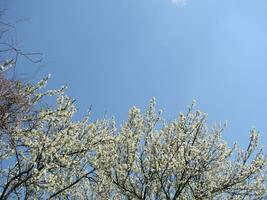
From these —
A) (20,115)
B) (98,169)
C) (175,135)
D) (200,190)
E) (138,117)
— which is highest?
(138,117)

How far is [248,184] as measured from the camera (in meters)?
15.5

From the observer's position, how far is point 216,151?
15.9 metres

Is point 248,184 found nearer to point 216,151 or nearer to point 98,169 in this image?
point 216,151

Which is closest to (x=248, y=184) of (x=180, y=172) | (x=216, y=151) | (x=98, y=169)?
(x=216, y=151)

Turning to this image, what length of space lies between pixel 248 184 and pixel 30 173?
322 inches

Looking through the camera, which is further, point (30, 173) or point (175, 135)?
point (175, 135)

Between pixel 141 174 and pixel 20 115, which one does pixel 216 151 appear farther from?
pixel 20 115

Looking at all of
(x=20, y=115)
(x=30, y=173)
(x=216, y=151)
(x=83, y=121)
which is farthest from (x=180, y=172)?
(x=20, y=115)

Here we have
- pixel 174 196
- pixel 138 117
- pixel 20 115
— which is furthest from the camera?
pixel 138 117

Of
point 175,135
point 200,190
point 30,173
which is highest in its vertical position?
point 175,135

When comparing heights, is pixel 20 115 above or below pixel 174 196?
below

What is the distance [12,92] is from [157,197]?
1050 centimetres

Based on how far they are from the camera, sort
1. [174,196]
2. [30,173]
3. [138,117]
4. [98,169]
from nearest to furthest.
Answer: [30,173] < [174,196] < [98,169] < [138,117]

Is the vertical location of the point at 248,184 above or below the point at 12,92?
above
